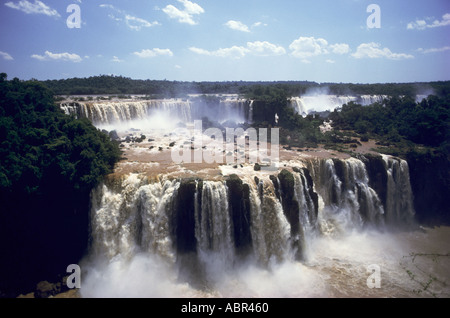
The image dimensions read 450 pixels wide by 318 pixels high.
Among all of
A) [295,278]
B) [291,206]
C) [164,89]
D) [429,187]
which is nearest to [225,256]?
[295,278]

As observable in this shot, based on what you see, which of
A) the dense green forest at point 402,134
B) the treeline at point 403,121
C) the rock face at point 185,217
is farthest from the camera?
the treeline at point 403,121

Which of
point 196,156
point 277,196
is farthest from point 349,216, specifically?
point 196,156

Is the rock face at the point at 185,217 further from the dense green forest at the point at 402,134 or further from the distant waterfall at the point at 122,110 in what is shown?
the distant waterfall at the point at 122,110

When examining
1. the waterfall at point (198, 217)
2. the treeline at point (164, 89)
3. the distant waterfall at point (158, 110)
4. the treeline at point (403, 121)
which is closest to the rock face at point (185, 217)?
the waterfall at point (198, 217)

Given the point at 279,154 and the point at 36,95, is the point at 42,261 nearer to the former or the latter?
the point at 36,95

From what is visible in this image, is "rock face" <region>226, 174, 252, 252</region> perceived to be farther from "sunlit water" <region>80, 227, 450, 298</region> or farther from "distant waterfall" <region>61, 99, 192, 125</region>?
"distant waterfall" <region>61, 99, 192, 125</region>

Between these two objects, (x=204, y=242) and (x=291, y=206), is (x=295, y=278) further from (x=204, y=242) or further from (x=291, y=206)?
(x=204, y=242)

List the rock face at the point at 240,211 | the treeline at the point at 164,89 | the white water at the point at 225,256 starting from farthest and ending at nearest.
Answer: the treeline at the point at 164,89, the rock face at the point at 240,211, the white water at the point at 225,256

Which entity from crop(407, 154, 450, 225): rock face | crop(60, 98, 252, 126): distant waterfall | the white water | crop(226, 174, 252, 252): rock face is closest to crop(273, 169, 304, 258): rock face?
the white water
